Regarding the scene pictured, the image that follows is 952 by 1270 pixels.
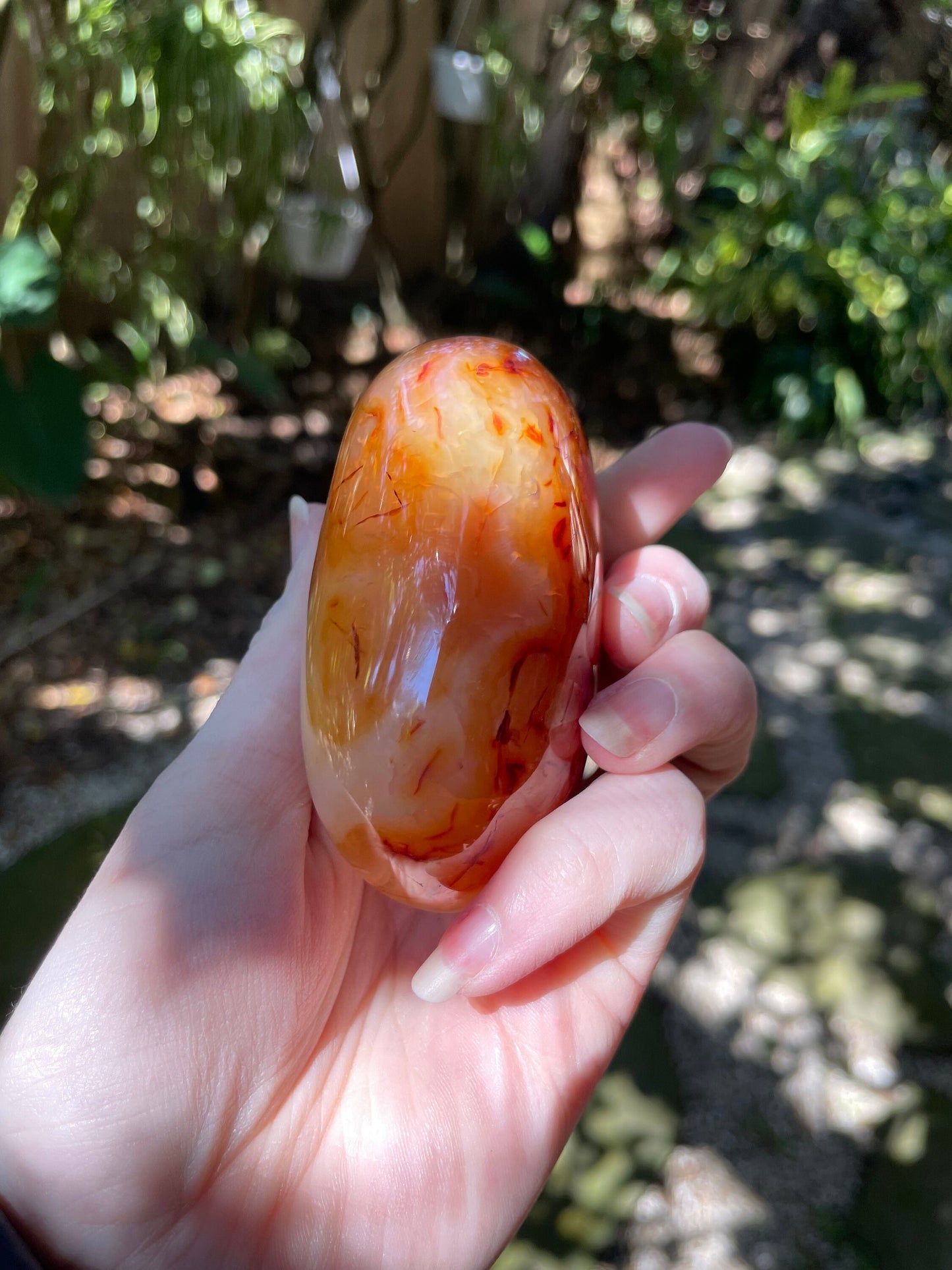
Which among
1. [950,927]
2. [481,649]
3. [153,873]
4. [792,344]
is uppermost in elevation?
[481,649]

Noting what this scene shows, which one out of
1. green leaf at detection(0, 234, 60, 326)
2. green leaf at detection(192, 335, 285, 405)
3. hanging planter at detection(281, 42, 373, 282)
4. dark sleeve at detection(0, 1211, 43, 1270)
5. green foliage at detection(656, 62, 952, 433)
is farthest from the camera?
green foliage at detection(656, 62, 952, 433)

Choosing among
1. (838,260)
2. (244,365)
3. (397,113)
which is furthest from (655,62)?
(244,365)

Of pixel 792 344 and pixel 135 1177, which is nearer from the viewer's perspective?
pixel 135 1177

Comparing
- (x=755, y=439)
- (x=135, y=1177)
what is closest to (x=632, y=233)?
(x=755, y=439)

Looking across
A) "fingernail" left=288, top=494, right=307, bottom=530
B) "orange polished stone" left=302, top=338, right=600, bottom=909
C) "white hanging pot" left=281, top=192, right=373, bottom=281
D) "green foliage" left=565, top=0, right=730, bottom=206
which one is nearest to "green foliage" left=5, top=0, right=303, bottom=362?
"white hanging pot" left=281, top=192, right=373, bottom=281

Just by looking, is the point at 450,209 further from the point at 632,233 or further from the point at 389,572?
the point at 389,572

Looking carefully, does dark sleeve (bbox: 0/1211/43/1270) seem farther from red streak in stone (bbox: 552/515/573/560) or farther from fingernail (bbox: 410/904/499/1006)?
red streak in stone (bbox: 552/515/573/560)

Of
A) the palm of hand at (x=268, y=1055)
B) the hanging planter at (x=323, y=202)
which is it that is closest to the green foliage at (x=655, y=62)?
the hanging planter at (x=323, y=202)

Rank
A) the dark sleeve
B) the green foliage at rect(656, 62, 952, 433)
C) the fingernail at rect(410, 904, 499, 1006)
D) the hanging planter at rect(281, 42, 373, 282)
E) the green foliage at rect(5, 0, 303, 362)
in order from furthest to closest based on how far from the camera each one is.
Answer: the green foliage at rect(656, 62, 952, 433) → the hanging planter at rect(281, 42, 373, 282) → the green foliage at rect(5, 0, 303, 362) → the fingernail at rect(410, 904, 499, 1006) → the dark sleeve
